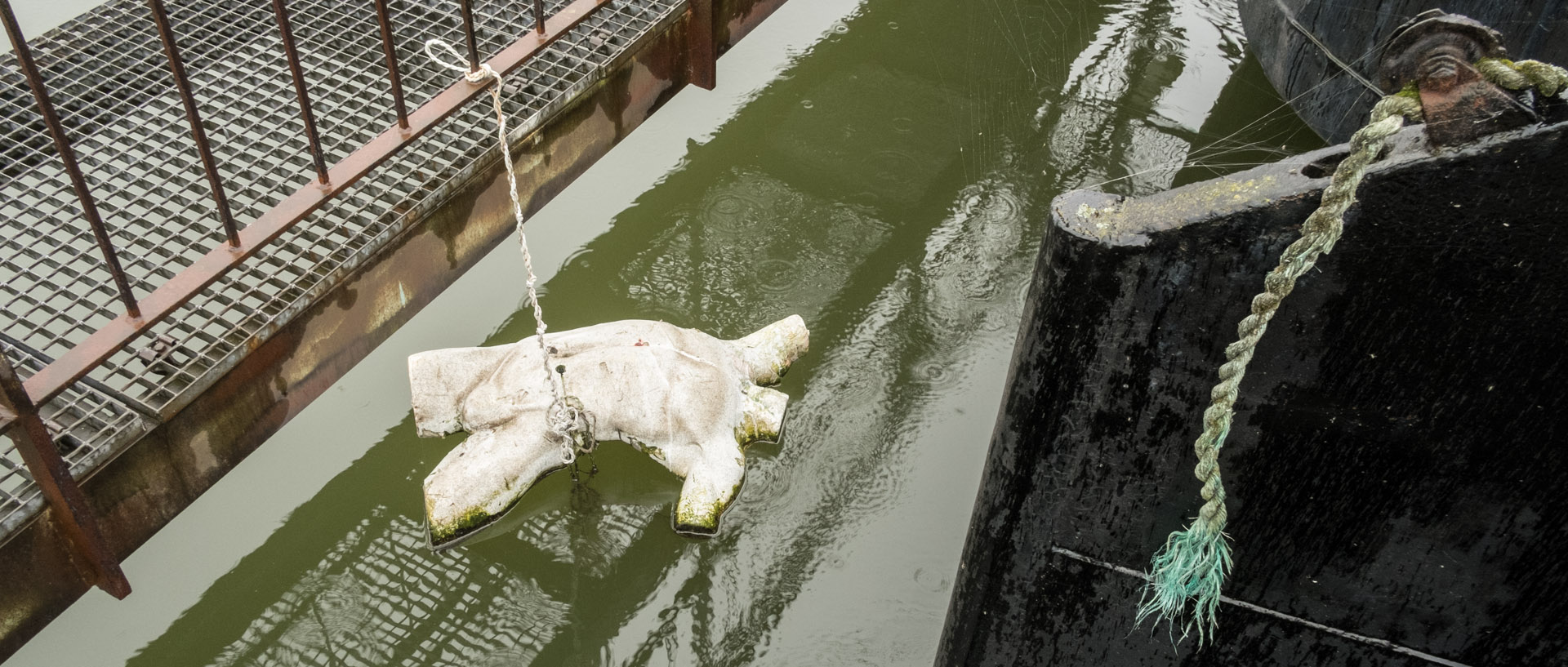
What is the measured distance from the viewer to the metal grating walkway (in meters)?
2.84

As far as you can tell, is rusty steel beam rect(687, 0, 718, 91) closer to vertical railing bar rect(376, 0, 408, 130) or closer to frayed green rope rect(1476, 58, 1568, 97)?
vertical railing bar rect(376, 0, 408, 130)

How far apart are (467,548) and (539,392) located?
22.2 inches

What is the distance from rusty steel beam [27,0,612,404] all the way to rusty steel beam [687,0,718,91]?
0.76 m

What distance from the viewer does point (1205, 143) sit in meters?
5.43

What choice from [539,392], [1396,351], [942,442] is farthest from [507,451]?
[1396,351]

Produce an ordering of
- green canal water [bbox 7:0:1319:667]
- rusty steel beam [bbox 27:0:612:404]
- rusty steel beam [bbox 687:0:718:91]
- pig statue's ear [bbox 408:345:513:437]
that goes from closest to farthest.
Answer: rusty steel beam [bbox 27:0:612:404]
green canal water [bbox 7:0:1319:667]
pig statue's ear [bbox 408:345:513:437]
rusty steel beam [bbox 687:0:718:91]

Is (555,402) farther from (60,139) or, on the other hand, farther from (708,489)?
(60,139)

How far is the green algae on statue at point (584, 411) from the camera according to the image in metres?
3.48

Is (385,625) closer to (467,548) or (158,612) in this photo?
(467,548)

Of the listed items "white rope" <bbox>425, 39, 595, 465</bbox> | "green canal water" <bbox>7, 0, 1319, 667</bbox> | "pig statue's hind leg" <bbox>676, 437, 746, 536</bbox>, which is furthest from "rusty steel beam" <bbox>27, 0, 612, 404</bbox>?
"pig statue's hind leg" <bbox>676, 437, 746, 536</bbox>

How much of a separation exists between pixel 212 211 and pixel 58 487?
1.24 m

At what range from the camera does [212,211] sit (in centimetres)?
343

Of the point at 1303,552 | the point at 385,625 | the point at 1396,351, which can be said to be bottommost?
the point at 385,625

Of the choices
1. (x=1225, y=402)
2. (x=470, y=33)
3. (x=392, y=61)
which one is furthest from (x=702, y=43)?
(x=1225, y=402)
